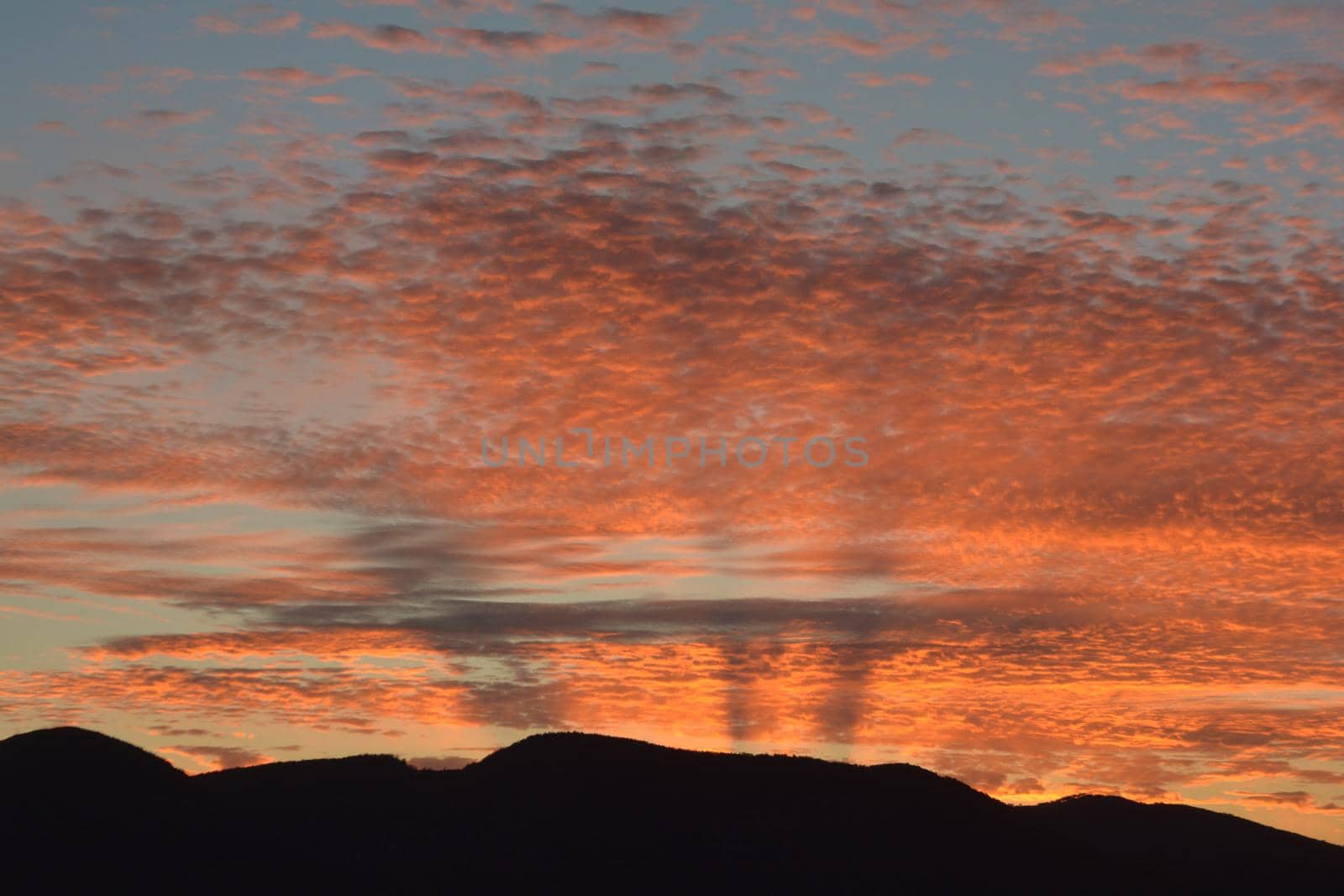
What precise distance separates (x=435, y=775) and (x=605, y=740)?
45.7 ft

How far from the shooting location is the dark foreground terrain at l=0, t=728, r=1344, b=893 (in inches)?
3381

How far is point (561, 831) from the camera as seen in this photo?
92.2m

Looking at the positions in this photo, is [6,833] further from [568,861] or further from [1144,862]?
[1144,862]

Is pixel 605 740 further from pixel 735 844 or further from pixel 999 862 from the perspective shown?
pixel 999 862

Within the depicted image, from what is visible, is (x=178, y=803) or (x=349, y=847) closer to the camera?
(x=349, y=847)

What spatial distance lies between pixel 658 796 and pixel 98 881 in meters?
37.4

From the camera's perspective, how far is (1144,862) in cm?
10781

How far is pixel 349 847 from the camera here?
87.2m

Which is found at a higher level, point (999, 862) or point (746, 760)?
point (746, 760)

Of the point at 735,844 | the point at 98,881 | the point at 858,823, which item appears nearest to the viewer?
the point at 98,881

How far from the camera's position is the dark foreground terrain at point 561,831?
85.9m

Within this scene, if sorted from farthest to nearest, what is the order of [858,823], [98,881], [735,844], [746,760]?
1. [746,760]
2. [858,823]
3. [735,844]
4. [98,881]

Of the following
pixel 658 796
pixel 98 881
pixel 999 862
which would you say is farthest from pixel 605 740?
pixel 98 881

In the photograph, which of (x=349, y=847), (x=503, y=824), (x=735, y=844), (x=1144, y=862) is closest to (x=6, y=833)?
(x=349, y=847)
